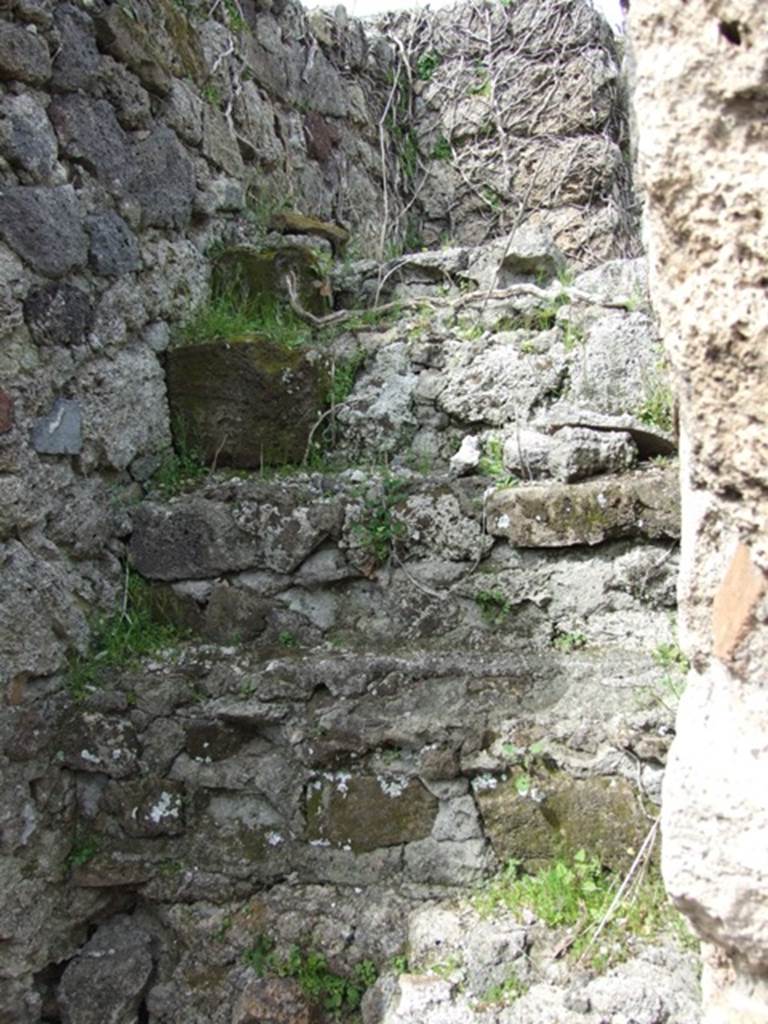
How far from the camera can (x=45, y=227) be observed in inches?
91.9

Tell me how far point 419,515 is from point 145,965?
120cm

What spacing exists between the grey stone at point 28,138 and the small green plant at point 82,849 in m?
1.59

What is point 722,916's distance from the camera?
3.29 feet

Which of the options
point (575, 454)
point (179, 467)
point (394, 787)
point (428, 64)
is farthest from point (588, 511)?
point (428, 64)

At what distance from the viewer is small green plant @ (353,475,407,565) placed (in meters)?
2.36

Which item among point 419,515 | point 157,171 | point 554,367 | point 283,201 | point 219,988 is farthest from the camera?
point 283,201

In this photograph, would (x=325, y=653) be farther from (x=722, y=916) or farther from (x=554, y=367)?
(x=722, y=916)

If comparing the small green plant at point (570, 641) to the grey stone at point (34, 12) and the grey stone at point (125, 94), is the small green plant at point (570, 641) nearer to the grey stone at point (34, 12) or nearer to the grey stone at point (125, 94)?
the grey stone at point (125, 94)

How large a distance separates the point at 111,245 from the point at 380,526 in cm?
105

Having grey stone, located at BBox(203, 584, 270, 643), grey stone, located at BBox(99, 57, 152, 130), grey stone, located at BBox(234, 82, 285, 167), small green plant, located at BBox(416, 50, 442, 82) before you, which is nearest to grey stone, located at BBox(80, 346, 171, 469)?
grey stone, located at BBox(203, 584, 270, 643)

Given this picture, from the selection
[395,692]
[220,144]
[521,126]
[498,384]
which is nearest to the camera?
[395,692]

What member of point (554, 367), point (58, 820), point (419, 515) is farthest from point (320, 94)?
point (58, 820)

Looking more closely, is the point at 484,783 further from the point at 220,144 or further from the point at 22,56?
the point at 220,144

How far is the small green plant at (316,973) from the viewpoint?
1.94 metres
